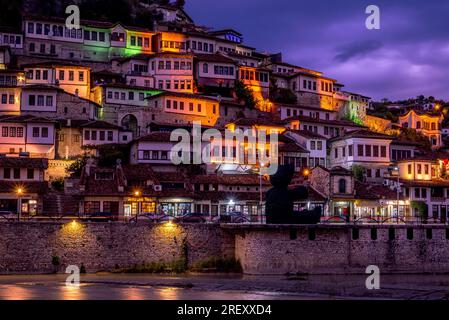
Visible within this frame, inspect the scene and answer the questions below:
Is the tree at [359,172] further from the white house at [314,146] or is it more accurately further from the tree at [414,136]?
the tree at [414,136]

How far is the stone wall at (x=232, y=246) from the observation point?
43.6 metres

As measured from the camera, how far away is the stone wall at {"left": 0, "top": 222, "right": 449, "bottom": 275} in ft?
143

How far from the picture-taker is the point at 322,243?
45344 mm

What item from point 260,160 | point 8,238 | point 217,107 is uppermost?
point 217,107

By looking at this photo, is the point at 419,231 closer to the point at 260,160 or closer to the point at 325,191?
the point at 325,191

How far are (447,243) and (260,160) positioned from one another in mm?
31425

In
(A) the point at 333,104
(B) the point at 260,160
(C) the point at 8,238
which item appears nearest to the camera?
(C) the point at 8,238

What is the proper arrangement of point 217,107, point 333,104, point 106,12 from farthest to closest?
point 106,12 → point 333,104 → point 217,107

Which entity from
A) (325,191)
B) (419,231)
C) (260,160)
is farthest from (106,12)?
(419,231)

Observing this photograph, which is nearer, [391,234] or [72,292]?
[72,292]

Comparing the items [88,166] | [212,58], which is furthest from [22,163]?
[212,58]

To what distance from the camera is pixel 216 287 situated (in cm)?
3800

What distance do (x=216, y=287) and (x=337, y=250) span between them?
11.1m

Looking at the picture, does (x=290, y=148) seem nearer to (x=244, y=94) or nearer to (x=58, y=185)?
(x=244, y=94)
